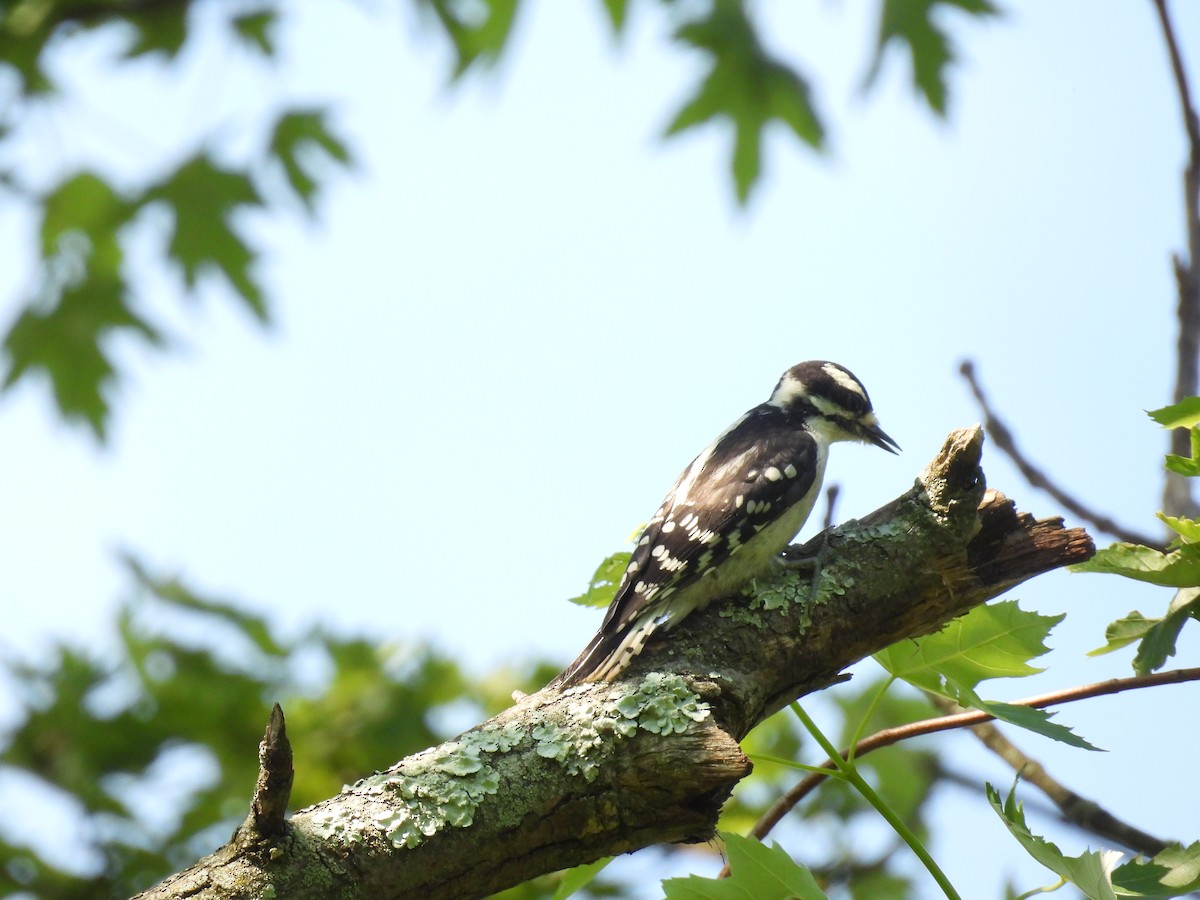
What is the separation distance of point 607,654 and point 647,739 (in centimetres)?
74

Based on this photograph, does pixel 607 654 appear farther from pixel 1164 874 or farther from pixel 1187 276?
pixel 1187 276

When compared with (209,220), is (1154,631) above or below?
below

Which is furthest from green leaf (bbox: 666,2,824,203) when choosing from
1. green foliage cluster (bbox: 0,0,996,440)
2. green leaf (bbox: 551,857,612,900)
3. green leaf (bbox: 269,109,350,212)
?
green leaf (bbox: 551,857,612,900)

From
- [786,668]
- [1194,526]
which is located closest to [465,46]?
[786,668]

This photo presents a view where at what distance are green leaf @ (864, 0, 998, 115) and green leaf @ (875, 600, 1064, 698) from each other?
3.47 meters

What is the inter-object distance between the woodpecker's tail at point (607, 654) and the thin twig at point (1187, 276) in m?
1.54

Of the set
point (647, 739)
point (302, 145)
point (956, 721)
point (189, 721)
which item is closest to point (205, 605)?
point (189, 721)

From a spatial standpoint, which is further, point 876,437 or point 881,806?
point 876,437

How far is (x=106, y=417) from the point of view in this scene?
292 inches

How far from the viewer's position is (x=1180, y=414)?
90.9 inches

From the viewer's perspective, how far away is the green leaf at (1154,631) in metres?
2.40

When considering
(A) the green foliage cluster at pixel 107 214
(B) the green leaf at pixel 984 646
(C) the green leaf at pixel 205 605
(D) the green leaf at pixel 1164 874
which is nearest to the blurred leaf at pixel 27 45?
(A) the green foliage cluster at pixel 107 214

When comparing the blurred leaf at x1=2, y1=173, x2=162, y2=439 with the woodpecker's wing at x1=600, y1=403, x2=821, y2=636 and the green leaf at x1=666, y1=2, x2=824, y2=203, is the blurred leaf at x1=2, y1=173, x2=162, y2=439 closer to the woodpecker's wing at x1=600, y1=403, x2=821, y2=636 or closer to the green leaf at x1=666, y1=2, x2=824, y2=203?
the green leaf at x1=666, y1=2, x2=824, y2=203

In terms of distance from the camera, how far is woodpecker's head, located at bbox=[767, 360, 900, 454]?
14.7ft
